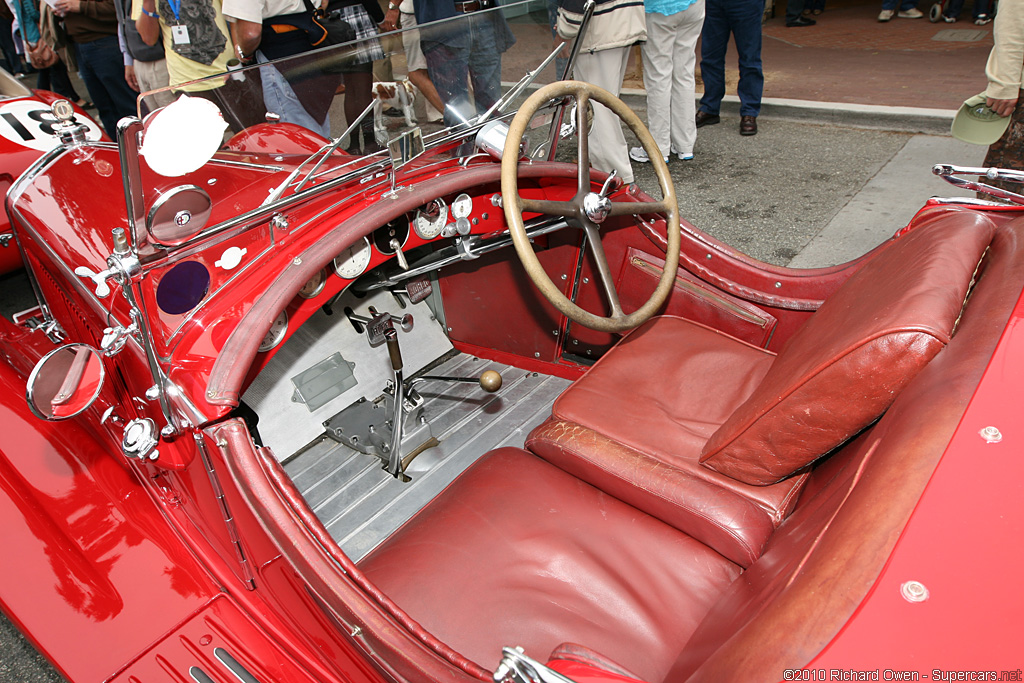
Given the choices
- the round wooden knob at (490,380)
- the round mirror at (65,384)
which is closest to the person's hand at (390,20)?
the round wooden knob at (490,380)

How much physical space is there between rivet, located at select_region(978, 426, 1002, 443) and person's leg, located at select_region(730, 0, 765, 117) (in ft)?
16.0

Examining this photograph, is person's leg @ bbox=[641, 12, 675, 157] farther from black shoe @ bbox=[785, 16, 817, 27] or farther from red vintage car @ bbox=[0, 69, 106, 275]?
black shoe @ bbox=[785, 16, 817, 27]

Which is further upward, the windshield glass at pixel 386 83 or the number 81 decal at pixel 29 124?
the windshield glass at pixel 386 83

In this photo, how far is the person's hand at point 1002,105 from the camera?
2.73 metres

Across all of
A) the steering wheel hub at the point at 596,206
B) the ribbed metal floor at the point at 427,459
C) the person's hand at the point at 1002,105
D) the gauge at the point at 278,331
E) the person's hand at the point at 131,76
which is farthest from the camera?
the person's hand at the point at 131,76

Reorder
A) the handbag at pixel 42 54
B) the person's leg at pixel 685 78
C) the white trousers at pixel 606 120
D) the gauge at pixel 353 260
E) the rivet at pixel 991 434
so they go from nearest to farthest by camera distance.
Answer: the rivet at pixel 991 434 → the gauge at pixel 353 260 → the white trousers at pixel 606 120 → the person's leg at pixel 685 78 → the handbag at pixel 42 54

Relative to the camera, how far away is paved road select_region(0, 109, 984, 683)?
3795 mm

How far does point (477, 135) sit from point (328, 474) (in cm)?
132

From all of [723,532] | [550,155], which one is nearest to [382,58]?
[550,155]

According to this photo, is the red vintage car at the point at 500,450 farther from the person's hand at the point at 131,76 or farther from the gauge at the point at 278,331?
the person's hand at the point at 131,76

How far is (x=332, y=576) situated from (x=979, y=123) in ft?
10.7

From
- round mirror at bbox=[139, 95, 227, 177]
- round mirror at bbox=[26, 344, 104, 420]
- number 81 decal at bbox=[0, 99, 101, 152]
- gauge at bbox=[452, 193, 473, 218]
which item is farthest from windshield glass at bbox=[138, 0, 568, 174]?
number 81 decal at bbox=[0, 99, 101, 152]

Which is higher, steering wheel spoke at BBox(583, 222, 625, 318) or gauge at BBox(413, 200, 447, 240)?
gauge at BBox(413, 200, 447, 240)

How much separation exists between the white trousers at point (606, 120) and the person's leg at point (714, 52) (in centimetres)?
146
